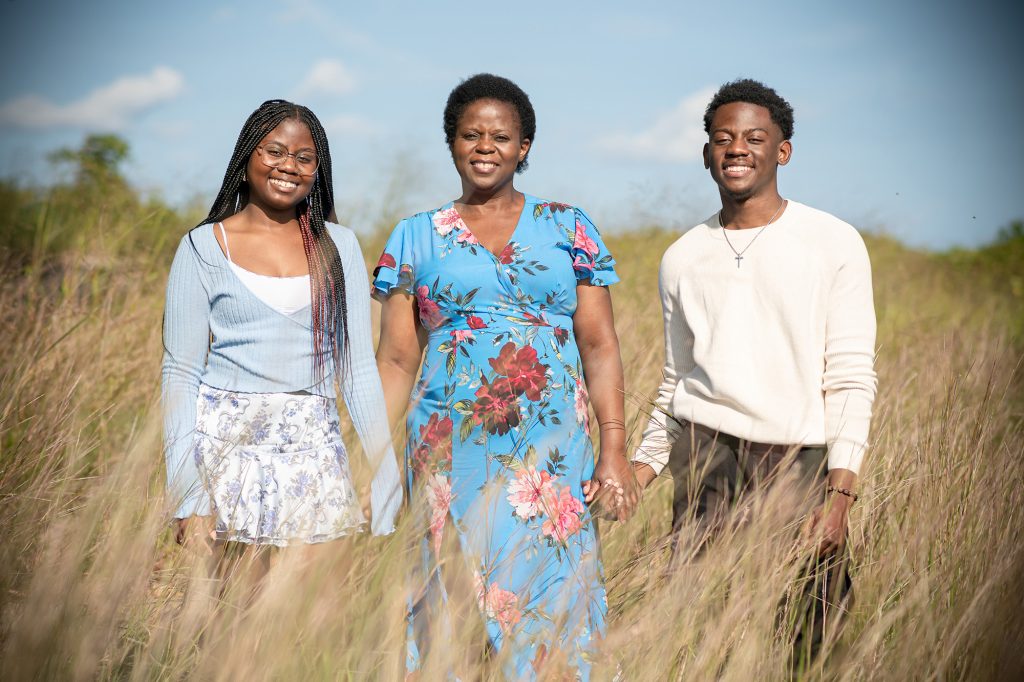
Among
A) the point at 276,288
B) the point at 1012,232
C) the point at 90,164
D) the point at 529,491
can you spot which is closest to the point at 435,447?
the point at 529,491

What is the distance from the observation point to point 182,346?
2.57m

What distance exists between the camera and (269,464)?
8.43 ft

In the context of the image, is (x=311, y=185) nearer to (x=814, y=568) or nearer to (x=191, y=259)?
(x=191, y=259)

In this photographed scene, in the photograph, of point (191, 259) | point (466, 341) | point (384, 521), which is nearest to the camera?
point (384, 521)

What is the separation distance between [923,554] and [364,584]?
4.82 feet

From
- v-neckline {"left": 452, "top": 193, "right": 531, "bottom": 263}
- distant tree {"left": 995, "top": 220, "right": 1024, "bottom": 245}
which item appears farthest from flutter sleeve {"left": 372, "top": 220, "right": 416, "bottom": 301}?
distant tree {"left": 995, "top": 220, "right": 1024, "bottom": 245}

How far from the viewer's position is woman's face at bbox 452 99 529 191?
288 cm

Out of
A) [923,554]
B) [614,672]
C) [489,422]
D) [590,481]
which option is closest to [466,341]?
[489,422]

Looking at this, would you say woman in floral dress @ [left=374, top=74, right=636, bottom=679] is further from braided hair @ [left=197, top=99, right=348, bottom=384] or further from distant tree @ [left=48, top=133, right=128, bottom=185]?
distant tree @ [left=48, top=133, right=128, bottom=185]

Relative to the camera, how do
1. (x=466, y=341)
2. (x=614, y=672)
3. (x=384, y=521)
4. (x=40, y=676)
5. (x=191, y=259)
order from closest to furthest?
(x=40, y=676) < (x=614, y=672) < (x=384, y=521) < (x=191, y=259) < (x=466, y=341)

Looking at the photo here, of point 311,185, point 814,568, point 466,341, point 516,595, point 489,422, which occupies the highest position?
point 311,185

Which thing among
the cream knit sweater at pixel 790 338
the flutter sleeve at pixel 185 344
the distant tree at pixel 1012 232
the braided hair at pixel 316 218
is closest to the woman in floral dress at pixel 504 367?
the braided hair at pixel 316 218

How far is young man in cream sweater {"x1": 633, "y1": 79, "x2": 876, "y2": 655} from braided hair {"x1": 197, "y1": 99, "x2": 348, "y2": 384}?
1.00 m

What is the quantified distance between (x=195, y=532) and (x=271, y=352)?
528 mm
